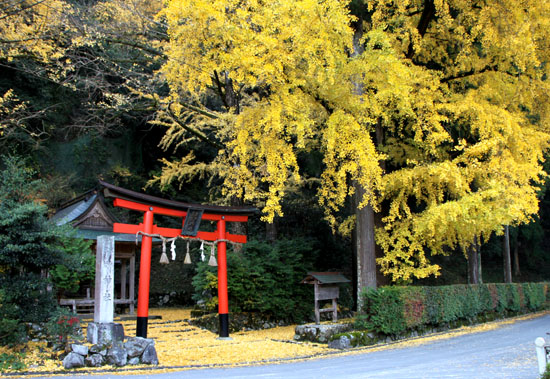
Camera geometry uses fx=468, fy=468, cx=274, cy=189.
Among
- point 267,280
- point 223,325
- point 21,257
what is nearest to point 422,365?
point 223,325

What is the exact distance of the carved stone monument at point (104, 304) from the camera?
827cm

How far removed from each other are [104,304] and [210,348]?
259 cm

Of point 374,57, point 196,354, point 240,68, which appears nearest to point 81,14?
point 240,68

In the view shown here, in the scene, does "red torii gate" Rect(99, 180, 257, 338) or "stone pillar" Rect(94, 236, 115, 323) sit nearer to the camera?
"stone pillar" Rect(94, 236, 115, 323)

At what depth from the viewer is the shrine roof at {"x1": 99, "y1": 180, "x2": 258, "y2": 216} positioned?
9297 millimetres

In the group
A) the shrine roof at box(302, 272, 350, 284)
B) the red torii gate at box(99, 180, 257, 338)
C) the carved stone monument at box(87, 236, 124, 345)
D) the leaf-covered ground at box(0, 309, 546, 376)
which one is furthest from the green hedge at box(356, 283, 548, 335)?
the carved stone monument at box(87, 236, 124, 345)

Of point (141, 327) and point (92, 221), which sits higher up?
point (92, 221)

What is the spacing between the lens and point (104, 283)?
28.4ft

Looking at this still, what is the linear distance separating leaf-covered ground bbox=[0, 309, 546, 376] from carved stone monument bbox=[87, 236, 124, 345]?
733 millimetres

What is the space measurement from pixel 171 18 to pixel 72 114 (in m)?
12.6

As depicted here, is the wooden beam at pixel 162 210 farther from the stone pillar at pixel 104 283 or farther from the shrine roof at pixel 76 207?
the shrine roof at pixel 76 207

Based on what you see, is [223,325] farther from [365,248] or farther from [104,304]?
[365,248]

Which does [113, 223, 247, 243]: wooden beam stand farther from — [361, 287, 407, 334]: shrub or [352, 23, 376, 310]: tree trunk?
[361, 287, 407, 334]: shrub

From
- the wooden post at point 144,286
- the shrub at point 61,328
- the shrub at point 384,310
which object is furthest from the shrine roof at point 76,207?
the shrub at point 384,310
